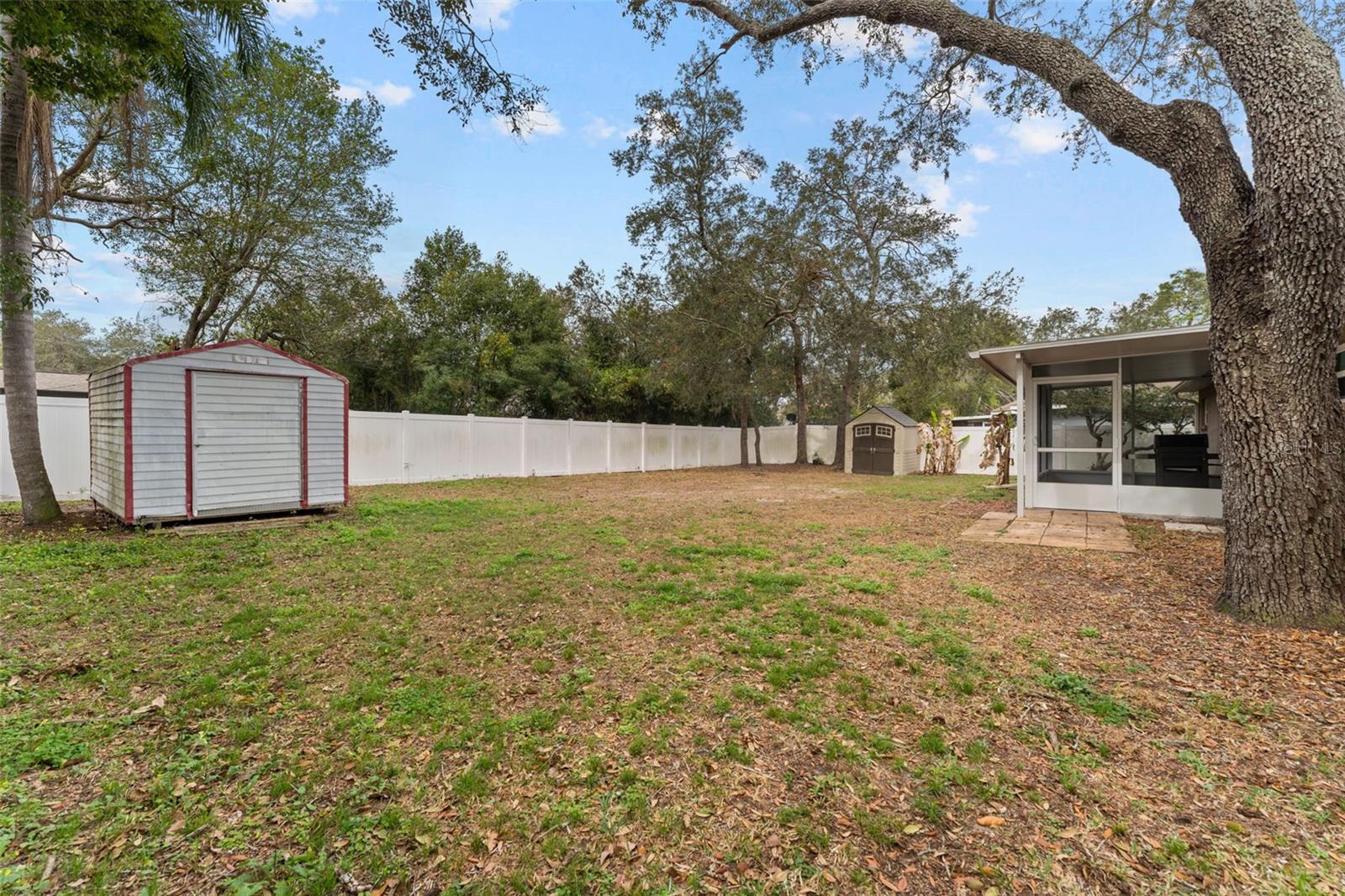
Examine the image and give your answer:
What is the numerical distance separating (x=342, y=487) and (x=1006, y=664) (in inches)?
334

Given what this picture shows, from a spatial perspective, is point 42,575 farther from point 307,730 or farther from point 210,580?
point 307,730

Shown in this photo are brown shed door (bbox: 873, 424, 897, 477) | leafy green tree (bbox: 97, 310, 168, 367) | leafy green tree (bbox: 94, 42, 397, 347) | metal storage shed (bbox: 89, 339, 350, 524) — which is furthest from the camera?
leafy green tree (bbox: 97, 310, 168, 367)

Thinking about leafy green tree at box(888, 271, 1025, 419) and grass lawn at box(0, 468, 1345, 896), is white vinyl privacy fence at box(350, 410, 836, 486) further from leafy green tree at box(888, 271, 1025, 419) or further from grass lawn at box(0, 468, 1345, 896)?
leafy green tree at box(888, 271, 1025, 419)

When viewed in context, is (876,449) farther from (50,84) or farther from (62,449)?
(62,449)

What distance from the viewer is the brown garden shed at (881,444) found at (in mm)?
18250

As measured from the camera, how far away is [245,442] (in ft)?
24.3

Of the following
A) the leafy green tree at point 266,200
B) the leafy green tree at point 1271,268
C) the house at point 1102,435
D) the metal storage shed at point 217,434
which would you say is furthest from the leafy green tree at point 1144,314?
the metal storage shed at point 217,434

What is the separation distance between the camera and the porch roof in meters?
6.95

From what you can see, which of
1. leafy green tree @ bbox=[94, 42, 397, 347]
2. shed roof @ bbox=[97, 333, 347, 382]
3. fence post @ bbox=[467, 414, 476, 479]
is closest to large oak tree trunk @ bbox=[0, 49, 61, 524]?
shed roof @ bbox=[97, 333, 347, 382]

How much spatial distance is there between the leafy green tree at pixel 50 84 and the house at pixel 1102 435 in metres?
9.39

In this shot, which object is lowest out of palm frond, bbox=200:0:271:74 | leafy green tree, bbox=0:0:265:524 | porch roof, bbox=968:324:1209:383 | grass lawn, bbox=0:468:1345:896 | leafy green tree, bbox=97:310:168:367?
grass lawn, bbox=0:468:1345:896

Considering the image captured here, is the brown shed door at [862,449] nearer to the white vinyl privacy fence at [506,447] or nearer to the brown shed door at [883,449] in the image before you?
the brown shed door at [883,449]

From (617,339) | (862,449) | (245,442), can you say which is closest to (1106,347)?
(862,449)

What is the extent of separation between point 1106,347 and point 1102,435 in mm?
1740
